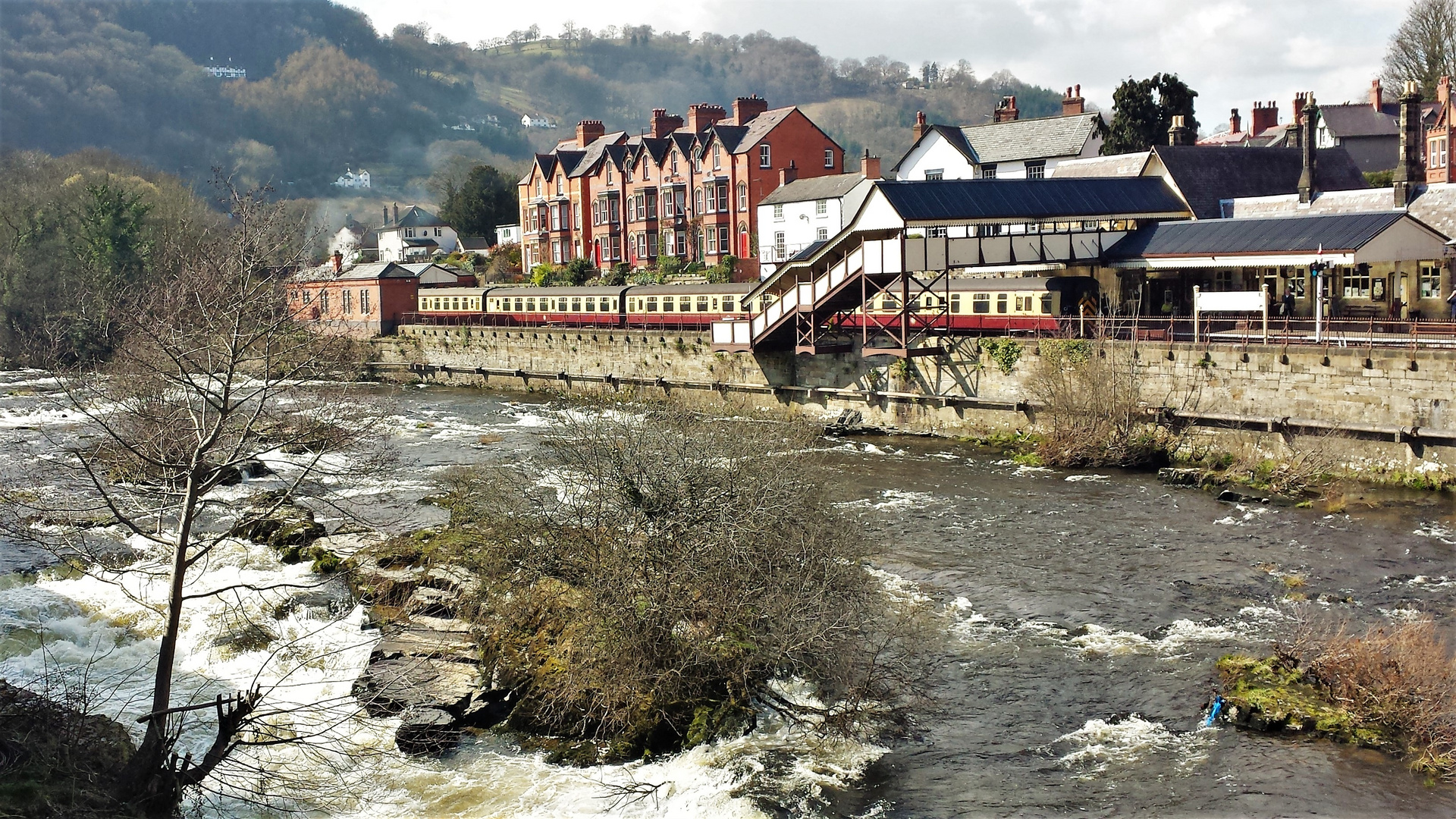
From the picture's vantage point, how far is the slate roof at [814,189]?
50.8m

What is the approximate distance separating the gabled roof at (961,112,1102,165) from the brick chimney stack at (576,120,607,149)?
95.7ft

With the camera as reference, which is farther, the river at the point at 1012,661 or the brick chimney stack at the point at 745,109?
the brick chimney stack at the point at 745,109

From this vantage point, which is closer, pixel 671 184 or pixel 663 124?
pixel 671 184

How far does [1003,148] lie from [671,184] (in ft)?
59.2

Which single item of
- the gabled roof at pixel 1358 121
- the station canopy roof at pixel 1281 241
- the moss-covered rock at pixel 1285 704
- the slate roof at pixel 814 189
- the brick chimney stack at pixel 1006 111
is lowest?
the moss-covered rock at pixel 1285 704

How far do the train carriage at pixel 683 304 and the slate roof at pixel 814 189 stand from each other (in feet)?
26.5

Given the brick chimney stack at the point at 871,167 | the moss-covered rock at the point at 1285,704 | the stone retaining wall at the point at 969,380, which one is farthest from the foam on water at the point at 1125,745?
the brick chimney stack at the point at 871,167

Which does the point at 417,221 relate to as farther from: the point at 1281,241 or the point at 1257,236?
the point at 1281,241

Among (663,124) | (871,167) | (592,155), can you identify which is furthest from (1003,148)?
(592,155)

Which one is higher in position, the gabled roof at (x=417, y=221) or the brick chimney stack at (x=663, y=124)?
the brick chimney stack at (x=663, y=124)

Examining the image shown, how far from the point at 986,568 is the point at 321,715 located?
10.8 meters

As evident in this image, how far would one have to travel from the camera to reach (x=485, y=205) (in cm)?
8819

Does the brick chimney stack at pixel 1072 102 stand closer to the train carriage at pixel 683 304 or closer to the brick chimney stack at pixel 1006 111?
the brick chimney stack at pixel 1006 111

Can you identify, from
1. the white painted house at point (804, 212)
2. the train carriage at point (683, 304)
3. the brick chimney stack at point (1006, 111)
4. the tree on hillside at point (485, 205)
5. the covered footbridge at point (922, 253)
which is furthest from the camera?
the tree on hillside at point (485, 205)
